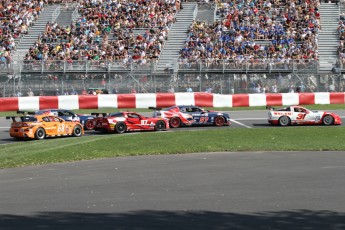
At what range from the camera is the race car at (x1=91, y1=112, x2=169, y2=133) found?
26750 mm

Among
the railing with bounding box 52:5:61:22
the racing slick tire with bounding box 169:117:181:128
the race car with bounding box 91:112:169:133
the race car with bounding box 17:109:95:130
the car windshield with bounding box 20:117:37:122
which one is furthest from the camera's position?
the railing with bounding box 52:5:61:22

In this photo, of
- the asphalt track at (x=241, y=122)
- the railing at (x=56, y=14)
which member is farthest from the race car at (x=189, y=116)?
the railing at (x=56, y=14)

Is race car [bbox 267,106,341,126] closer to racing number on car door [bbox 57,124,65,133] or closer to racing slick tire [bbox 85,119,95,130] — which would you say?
racing slick tire [bbox 85,119,95,130]

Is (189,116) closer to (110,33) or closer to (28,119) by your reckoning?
(28,119)

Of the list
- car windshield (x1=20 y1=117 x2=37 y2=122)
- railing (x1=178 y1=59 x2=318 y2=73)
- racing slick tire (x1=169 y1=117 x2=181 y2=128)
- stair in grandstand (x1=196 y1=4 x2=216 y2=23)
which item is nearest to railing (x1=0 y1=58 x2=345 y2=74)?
railing (x1=178 y1=59 x2=318 y2=73)

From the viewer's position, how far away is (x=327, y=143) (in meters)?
21.6

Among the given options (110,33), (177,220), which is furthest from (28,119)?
(110,33)

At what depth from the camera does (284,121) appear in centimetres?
2897

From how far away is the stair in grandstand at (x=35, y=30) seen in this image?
47625mm

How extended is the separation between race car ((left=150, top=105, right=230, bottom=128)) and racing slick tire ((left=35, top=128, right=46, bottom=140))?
520 centimetres

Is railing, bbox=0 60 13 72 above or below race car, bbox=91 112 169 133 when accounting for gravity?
above

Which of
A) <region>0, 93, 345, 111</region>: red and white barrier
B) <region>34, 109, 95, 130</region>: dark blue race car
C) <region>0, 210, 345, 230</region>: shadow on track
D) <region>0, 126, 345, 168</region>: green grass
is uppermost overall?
<region>0, 93, 345, 111</region>: red and white barrier

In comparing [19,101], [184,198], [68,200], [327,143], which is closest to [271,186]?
[184,198]

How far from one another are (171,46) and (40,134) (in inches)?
871
